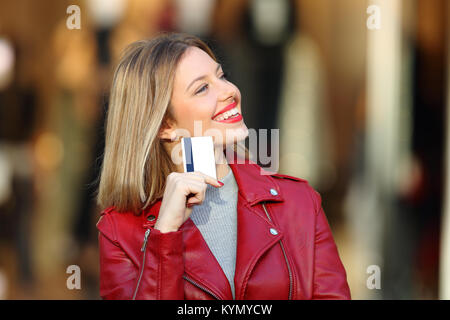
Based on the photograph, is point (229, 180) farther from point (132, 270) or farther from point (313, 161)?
point (313, 161)

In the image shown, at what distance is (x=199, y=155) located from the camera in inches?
79.0

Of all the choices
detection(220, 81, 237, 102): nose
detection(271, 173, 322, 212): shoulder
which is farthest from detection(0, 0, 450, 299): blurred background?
detection(220, 81, 237, 102): nose

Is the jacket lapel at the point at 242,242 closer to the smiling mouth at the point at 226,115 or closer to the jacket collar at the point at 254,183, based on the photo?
the jacket collar at the point at 254,183

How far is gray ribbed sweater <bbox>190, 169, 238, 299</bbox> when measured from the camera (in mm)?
2113

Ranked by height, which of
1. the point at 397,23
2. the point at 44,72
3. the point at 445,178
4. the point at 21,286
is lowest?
the point at 21,286

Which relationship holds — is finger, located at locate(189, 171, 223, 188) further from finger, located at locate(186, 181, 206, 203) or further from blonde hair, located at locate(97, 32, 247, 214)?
blonde hair, located at locate(97, 32, 247, 214)

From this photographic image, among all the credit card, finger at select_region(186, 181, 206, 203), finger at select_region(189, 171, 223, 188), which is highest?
the credit card

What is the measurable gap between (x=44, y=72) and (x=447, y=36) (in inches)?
137

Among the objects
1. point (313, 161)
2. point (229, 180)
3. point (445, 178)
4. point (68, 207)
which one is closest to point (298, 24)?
point (313, 161)

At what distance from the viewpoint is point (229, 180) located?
230cm

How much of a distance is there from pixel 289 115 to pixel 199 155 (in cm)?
324

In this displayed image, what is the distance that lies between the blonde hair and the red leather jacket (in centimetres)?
9

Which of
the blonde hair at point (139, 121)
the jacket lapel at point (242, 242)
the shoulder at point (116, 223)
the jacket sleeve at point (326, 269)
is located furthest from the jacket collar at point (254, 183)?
the shoulder at point (116, 223)

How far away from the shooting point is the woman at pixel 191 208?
1954mm
